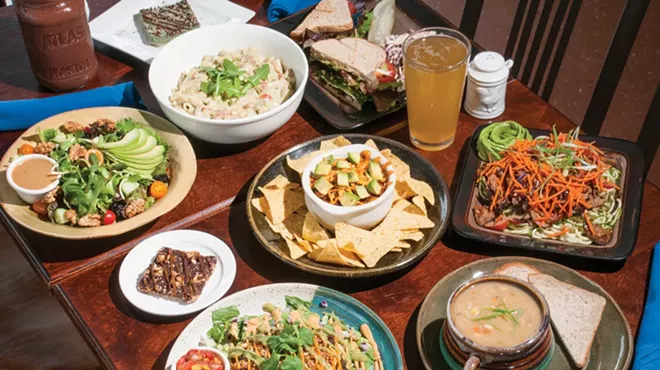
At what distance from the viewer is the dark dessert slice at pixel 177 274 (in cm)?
197

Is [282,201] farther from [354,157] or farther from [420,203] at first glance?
[420,203]

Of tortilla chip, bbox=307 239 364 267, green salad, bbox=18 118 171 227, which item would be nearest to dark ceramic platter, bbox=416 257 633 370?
tortilla chip, bbox=307 239 364 267

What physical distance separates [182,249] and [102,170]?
1.18ft

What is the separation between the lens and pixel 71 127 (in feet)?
7.76

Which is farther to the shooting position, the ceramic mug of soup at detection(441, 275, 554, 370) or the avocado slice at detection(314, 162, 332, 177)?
the avocado slice at detection(314, 162, 332, 177)

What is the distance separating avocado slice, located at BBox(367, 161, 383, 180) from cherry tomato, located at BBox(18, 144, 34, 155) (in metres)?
1.05

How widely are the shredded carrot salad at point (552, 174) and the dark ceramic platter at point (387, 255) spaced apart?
152 mm

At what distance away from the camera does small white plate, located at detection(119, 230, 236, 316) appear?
6.43ft

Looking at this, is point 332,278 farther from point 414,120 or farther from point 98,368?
point 98,368

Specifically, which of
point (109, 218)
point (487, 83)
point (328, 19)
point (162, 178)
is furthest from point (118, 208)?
point (487, 83)

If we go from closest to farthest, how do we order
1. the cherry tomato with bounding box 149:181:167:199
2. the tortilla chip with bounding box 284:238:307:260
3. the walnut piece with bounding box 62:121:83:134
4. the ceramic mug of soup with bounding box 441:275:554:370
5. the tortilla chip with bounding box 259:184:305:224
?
1. the ceramic mug of soup with bounding box 441:275:554:370
2. the tortilla chip with bounding box 284:238:307:260
3. the tortilla chip with bounding box 259:184:305:224
4. the cherry tomato with bounding box 149:181:167:199
5. the walnut piece with bounding box 62:121:83:134

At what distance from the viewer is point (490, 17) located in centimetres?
448

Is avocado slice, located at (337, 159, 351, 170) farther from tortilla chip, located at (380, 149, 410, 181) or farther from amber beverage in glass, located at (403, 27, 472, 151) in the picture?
amber beverage in glass, located at (403, 27, 472, 151)

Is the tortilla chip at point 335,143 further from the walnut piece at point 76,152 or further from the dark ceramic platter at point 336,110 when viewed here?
the walnut piece at point 76,152
